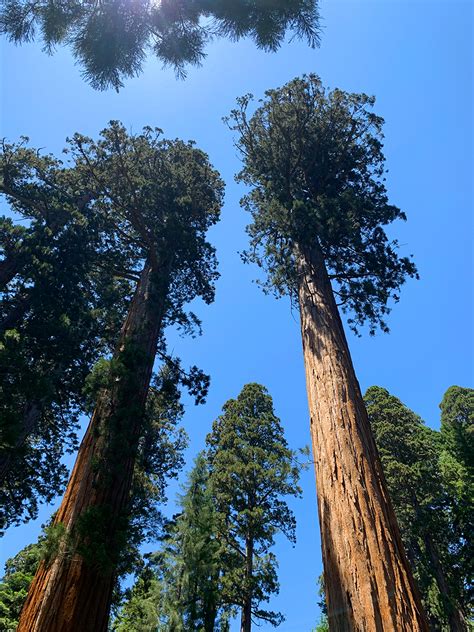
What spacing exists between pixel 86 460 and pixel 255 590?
1001cm

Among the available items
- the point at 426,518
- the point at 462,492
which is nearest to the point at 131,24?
the point at 426,518

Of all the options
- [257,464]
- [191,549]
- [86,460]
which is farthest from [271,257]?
[257,464]

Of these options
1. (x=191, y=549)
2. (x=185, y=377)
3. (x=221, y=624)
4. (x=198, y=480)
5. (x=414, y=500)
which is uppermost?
(x=414, y=500)

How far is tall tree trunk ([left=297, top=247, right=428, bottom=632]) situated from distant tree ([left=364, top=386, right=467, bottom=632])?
12.8 metres

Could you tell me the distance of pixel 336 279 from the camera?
905 centimetres

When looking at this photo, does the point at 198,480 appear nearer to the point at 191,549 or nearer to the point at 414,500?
the point at 191,549

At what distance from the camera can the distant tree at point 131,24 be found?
5.18 meters

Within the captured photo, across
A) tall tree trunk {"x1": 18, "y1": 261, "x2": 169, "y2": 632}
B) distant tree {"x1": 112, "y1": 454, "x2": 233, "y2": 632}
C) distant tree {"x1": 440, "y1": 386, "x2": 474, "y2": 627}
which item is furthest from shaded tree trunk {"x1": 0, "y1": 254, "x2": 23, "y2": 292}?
distant tree {"x1": 440, "y1": 386, "x2": 474, "y2": 627}

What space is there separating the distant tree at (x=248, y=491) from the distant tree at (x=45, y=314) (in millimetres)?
5129

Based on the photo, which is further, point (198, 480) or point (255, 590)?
point (255, 590)

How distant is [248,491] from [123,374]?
33.8ft

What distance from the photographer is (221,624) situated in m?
9.95

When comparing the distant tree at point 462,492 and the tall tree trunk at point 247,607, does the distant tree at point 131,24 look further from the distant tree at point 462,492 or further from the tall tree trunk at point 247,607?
the distant tree at point 462,492

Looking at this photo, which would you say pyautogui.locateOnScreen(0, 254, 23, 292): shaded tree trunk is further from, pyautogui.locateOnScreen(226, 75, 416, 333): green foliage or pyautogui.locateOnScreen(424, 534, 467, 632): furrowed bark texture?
pyautogui.locateOnScreen(424, 534, 467, 632): furrowed bark texture
